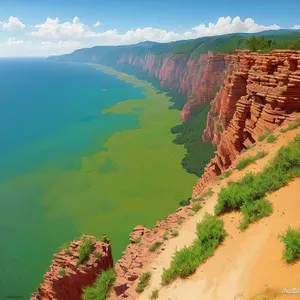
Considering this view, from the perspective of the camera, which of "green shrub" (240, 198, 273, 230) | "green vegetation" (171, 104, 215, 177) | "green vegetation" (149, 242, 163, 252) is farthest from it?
"green vegetation" (171, 104, 215, 177)

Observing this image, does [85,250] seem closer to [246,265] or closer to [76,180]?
[246,265]

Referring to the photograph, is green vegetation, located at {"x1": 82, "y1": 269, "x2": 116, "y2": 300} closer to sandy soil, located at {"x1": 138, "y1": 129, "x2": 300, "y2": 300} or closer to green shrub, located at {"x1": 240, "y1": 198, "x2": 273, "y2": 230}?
sandy soil, located at {"x1": 138, "y1": 129, "x2": 300, "y2": 300}

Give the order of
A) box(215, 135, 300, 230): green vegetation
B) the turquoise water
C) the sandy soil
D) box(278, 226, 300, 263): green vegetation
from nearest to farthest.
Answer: the sandy soil
box(278, 226, 300, 263): green vegetation
box(215, 135, 300, 230): green vegetation
the turquoise water

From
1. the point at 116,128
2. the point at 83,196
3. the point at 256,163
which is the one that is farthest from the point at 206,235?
the point at 116,128

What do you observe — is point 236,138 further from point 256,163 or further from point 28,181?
point 28,181

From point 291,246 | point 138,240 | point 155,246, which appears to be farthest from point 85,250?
point 291,246

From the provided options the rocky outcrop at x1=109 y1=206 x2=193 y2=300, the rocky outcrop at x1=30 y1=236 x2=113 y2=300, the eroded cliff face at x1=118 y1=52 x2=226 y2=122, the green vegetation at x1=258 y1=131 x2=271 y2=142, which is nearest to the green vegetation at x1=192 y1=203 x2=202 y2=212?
the rocky outcrop at x1=109 y1=206 x2=193 y2=300

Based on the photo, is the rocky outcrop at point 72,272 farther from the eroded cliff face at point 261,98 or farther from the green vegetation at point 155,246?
the eroded cliff face at point 261,98
